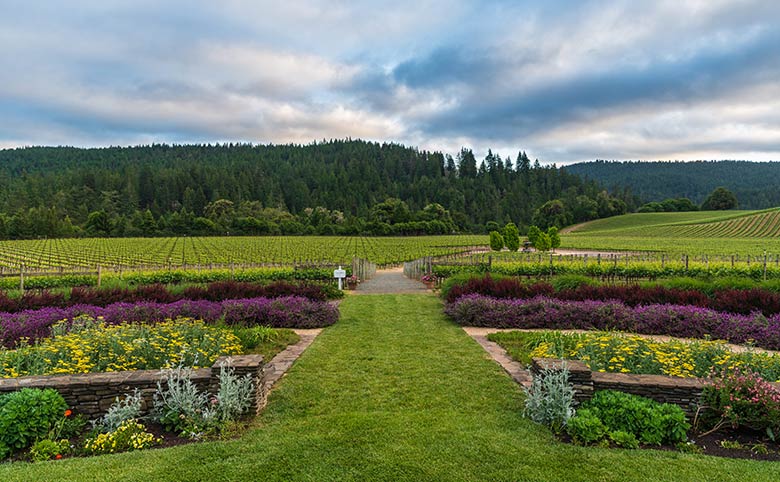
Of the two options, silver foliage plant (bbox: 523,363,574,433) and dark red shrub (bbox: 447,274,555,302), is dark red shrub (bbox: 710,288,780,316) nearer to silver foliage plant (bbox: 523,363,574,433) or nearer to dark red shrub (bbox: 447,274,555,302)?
dark red shrub (bbox: 447,274,555,302)

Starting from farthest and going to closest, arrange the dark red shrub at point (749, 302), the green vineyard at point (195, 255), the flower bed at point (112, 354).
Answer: the green vineyard at point (195, 255) < the dark red shrub at point (749, 302) < the flower bed at point (112, 354)

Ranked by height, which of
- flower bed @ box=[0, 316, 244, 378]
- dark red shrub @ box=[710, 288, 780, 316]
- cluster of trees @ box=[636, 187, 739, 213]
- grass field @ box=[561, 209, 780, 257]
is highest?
cluster of trees @ box=[636, 187, 739, 213]

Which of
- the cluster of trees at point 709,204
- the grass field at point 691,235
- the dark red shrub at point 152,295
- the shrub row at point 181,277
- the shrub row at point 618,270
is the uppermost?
the cluster of trees at point 709,204

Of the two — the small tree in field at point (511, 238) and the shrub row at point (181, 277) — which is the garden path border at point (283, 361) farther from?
the small tree in field at point (511, 238)

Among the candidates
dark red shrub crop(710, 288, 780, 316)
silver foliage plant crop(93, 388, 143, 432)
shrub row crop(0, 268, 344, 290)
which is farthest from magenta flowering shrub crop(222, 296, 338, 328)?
dark red shrub crop(710, 288, 780, 316)

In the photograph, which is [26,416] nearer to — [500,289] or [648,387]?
[648,387]

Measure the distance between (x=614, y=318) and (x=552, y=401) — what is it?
746 centimetres

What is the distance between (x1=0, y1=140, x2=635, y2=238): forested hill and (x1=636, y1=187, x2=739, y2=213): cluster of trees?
7821 millimetres

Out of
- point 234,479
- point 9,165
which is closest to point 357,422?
point 234,479

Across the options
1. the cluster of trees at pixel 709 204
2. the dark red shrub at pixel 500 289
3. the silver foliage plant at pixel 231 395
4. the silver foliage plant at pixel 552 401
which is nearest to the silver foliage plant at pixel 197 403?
the silver foliage plant at pixel 231 395

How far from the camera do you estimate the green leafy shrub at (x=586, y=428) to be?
450 cm

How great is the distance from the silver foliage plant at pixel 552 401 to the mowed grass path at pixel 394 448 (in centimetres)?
21

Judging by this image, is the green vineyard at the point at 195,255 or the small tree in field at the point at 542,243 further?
the small tree in field at the point at 542,243

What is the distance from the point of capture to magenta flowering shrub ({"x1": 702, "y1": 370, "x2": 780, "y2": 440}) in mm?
4633
